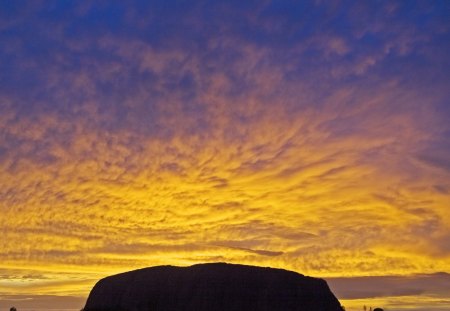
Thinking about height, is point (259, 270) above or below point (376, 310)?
above

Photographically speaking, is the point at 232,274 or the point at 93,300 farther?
the point at 93,300

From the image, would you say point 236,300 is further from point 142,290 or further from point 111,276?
point 111,276

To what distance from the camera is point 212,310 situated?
136750 mm

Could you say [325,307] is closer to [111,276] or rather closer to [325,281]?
[325,281]

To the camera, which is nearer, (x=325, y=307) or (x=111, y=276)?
(x=325, y=307)

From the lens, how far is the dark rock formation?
137 metres

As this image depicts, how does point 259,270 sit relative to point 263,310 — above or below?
above

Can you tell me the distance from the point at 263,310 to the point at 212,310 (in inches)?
441

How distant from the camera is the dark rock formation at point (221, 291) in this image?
136750 mm

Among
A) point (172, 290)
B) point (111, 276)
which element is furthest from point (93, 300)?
point (172, 290)

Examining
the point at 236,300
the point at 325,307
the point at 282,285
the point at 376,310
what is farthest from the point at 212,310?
the point at 376,310

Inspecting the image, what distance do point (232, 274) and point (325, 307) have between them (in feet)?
73.5

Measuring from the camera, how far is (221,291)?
138 metres

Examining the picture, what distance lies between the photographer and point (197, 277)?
14025 centimetres
